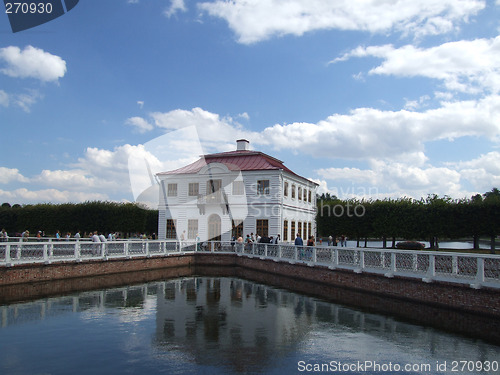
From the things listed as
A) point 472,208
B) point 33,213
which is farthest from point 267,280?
point 33,213

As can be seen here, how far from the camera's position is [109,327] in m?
11.4

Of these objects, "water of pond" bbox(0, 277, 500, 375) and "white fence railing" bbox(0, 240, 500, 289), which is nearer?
"water of pond" bbox(0, 277, 500, 375)

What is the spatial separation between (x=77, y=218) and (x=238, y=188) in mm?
26799

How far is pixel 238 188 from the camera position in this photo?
36.5 meters

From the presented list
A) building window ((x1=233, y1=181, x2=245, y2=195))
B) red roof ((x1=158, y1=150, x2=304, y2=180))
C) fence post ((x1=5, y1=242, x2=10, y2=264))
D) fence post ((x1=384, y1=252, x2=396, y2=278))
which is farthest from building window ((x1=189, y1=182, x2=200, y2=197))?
fence post ((x1=384, y1=252, x2=396, y2=278))

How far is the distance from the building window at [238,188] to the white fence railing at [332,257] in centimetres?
638

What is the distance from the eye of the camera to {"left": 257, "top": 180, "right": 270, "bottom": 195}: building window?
118ft

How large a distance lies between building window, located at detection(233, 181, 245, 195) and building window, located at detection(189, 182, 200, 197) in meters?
3.54

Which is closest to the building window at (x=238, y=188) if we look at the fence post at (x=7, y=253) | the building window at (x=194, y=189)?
the building window at (x=194, y=189)

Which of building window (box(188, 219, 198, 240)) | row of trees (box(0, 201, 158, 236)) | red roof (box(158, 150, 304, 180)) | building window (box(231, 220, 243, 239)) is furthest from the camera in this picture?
row of trees (box(0, 201, 158, 236))

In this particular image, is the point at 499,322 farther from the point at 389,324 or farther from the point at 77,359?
the point at 77,359

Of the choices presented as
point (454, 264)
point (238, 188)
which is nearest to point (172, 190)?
point (238, 188)

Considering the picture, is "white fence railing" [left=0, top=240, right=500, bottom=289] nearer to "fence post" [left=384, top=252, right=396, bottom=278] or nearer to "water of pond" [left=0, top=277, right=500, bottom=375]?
"fence post" [left=384, top=252, right=396, bottom=278]

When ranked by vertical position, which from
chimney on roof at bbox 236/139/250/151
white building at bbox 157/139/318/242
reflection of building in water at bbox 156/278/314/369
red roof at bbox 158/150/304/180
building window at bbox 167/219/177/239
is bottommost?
reflection of building in water at bbox 156/278/314/369
